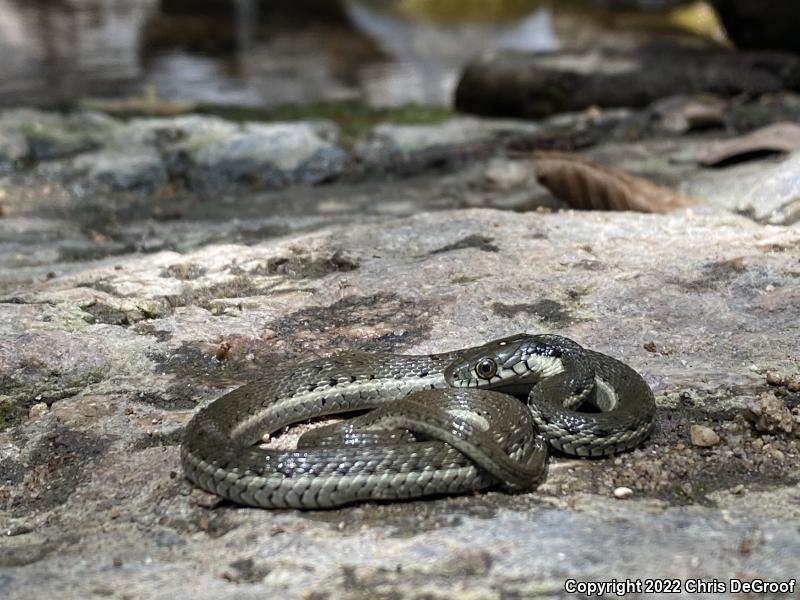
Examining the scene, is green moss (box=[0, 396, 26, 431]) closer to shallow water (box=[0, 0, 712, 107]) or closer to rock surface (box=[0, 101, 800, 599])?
rock surface (box=[0, 101, 800, 599])

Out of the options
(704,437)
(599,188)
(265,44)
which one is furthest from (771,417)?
(265,44)

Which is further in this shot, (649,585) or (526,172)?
(526,172)

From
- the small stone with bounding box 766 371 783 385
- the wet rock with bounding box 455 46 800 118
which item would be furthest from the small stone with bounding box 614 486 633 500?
the wet rock with bounding box 455 46 800 118

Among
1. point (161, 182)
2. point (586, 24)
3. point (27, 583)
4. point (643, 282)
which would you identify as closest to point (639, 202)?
point (643, 282)

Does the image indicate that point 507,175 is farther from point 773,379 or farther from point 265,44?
point 265,44

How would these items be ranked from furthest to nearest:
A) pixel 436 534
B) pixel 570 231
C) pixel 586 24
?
pixel 586 24
pixel 570 231
pixel 436 534

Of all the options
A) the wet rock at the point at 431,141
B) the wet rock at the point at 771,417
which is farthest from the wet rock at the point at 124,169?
the wet rock at the point at 771,417

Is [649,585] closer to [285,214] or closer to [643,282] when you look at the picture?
[643,282]
